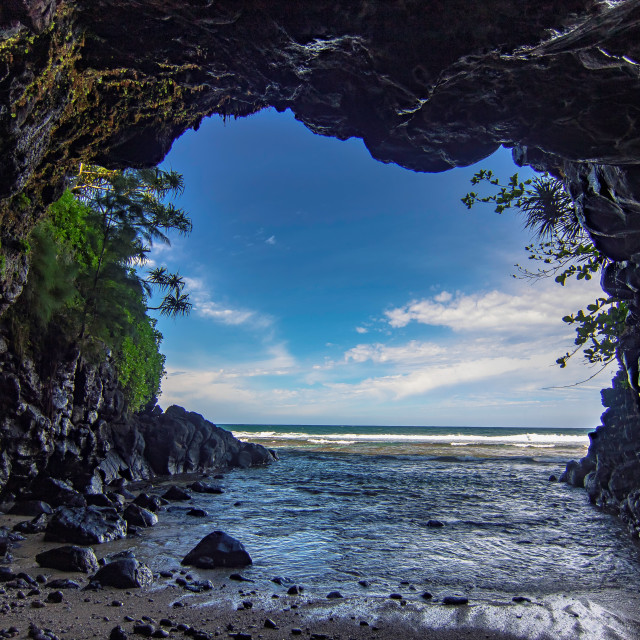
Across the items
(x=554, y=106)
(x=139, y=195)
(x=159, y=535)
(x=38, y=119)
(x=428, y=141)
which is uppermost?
(x=139, y=195)

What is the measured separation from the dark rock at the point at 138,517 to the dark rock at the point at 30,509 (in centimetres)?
202

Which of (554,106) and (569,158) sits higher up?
(554,106)

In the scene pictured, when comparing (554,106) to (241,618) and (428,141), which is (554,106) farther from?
(241,618)

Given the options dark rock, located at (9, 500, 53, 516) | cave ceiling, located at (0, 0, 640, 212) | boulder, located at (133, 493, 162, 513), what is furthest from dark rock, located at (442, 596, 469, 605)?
dark rock, located at (9, 500, 53, 516)

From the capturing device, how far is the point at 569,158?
6551 mm

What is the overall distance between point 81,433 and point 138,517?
265 inches

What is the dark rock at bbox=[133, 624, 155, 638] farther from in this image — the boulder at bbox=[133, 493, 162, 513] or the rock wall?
the rock wall

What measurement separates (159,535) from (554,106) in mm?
10749

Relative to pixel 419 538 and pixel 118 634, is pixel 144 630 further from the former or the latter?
pixel 419 538

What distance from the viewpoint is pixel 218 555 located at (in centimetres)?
624

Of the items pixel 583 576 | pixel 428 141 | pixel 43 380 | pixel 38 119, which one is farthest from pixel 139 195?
pixel 583 576

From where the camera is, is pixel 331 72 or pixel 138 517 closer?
pixel 331 72

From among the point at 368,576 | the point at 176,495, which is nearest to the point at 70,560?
the point at 368,576

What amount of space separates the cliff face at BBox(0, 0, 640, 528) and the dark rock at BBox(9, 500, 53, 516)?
198 inches
